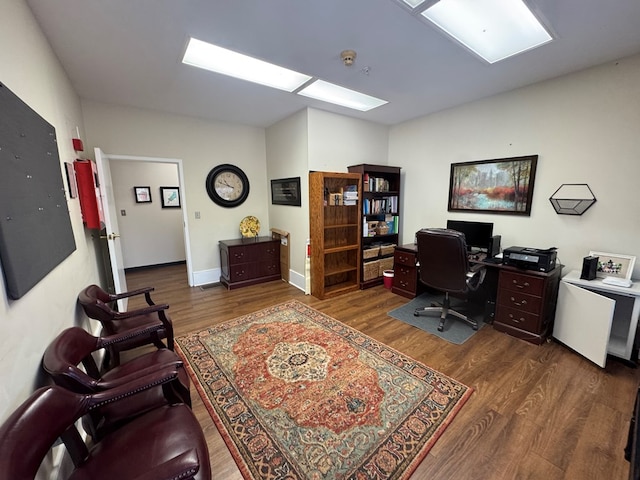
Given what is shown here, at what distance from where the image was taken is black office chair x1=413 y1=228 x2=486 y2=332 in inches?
97.0

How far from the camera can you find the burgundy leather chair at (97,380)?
3.67ft

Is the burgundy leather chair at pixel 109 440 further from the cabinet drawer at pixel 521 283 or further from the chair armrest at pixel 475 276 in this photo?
the cabinet drawer at pixel 521 283

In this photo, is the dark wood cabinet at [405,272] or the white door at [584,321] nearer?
the white door at [584,321]

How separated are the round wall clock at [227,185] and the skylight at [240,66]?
1.80 meters

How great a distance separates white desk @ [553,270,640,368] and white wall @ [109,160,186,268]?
19.4 feet

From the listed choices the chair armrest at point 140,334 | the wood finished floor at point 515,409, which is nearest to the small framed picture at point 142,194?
the wood finished floor at point 515,409

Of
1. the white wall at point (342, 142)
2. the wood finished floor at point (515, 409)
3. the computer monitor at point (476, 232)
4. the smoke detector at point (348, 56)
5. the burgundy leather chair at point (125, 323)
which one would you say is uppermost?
the smoke detector at point (348, 56)

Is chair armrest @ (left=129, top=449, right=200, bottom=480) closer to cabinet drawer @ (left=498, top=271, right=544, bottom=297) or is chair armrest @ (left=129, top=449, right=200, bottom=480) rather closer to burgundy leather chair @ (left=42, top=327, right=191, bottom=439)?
burgundy leather chair @ (left=42, top=327, right=191, bottom=439)

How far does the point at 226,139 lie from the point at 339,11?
2946 mm

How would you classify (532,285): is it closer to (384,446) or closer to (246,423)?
(384,446)

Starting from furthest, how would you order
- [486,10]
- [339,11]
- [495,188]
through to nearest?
[495,188]
[486,10]
[339,11]

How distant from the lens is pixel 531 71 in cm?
242

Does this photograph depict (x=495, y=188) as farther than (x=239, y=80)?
Yes

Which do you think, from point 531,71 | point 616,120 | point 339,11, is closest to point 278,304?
point 339,11
